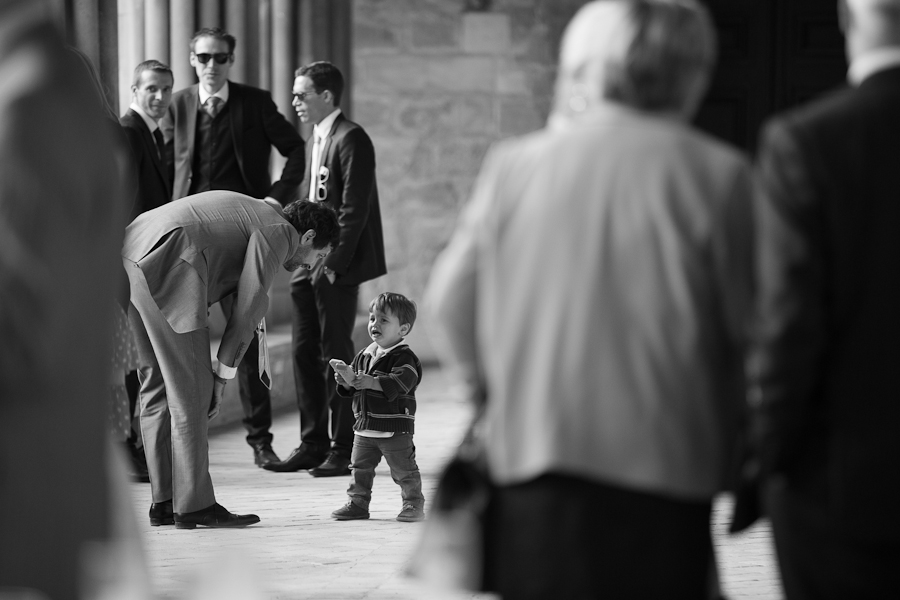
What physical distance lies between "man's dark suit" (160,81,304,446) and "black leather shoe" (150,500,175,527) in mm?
1361

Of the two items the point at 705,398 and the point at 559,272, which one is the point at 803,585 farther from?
the point at 559,272

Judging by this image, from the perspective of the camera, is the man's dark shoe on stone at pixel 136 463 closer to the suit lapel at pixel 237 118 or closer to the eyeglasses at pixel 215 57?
the suit lapel at pixel 237 118

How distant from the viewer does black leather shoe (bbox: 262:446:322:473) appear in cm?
599

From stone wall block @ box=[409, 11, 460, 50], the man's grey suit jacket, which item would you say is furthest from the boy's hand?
stone wall block @ box=[409, 11, 460, 50]

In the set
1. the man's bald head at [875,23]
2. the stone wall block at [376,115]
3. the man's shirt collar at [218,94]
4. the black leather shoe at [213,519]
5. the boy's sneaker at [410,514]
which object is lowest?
the boy's sneaker at [410,514]

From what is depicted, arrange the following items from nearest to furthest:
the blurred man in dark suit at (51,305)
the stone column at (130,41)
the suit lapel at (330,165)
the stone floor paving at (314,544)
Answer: the blurred man in dark suit at (51,305), the stone floor paving at (314,544), the suit lapel at (330,165), the stone column at (130,41)

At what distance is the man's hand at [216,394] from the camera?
4.63m

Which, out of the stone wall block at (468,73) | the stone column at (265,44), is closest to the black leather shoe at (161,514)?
the stone column at (265,44)

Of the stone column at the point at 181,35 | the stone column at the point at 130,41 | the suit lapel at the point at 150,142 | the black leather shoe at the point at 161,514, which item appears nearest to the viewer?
the black leather shoe at the point at 161,514

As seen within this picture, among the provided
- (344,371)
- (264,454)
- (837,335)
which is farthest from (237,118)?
(837,335)

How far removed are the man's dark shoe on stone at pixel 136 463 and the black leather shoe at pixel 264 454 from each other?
1.61ft

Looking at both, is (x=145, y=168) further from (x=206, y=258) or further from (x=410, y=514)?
(x=410, y=514)

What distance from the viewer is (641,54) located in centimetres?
200

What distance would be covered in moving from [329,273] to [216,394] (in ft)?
4.79
